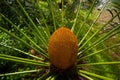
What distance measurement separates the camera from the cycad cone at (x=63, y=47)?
3385 millimetres

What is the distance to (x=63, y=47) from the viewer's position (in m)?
3.38


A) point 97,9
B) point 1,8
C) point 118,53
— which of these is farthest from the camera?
point 97,9

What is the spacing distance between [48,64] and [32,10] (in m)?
1.83

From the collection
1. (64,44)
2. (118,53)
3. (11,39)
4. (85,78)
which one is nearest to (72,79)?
(85,78)

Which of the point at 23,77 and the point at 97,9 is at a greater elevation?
the point at 97,9

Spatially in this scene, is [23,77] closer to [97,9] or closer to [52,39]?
[52,39]

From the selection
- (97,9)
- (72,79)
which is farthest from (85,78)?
(97,9)

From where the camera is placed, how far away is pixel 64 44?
338 cm

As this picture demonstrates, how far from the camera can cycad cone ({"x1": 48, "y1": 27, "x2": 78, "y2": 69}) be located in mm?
3385

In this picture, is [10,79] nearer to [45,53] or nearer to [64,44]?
[45,53]

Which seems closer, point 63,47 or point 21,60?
point 63,47

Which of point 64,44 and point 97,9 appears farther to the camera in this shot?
point 97,9

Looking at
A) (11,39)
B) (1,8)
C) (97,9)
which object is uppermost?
(97,9)

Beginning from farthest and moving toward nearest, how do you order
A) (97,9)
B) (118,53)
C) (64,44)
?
(97,9) < (118,53) < (64,44)
